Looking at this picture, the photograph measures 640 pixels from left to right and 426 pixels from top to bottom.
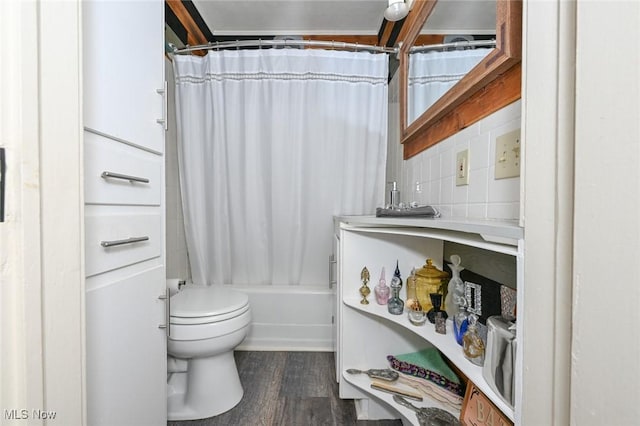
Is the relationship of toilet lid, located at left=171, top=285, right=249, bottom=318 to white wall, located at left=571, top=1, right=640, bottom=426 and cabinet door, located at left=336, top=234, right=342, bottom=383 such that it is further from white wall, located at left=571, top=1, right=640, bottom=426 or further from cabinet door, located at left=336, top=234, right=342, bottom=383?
white wall, located at left=571, top=1, right=640, bottom=426

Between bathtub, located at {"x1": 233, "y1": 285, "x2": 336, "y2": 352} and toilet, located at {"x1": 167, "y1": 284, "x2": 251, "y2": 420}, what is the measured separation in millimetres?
482

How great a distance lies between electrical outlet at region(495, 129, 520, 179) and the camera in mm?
795

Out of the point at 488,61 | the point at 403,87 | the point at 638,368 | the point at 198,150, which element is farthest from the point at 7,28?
the point at 403,87

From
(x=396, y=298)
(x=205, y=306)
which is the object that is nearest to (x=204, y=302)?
(x=205, y=306)

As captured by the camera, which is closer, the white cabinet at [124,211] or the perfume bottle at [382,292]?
the white cabinet at [124,211]

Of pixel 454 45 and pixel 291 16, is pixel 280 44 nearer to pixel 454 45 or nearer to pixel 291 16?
pixel 291 16

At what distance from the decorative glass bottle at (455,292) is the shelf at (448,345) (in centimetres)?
5

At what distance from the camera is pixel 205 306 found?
1257 millimetres

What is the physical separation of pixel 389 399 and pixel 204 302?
87cm

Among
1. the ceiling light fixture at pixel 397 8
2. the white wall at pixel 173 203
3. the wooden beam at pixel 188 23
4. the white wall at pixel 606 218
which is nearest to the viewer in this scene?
the white wall at pixel 606 218

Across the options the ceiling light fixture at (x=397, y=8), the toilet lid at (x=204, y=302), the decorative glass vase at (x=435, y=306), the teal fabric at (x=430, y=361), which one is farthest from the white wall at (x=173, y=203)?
the decorative glass vase at (x=435, y=306)

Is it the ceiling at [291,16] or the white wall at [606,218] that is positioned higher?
the ceiling at [291,16]

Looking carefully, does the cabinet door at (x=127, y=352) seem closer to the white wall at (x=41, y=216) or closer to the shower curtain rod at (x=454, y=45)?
the white wall at (x=41, y=216)

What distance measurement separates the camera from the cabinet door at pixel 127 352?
707 millimetres
